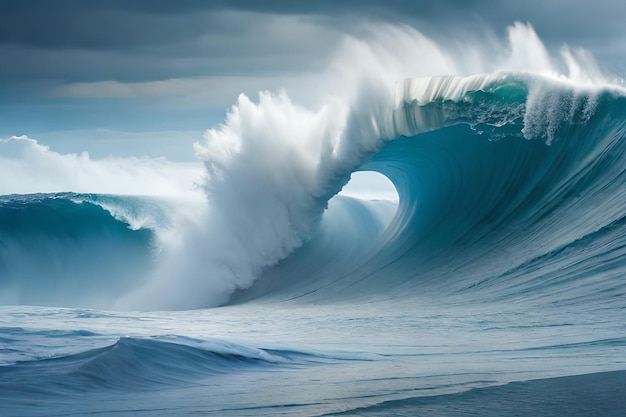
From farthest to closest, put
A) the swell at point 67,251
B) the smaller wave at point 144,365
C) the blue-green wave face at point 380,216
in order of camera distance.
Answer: the swell at point 67,251 < the blue-green wave face at point 380,216 < the smaller wave at point 144,365

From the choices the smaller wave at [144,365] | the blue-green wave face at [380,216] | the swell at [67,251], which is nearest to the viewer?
the smaller wave at [144,365]

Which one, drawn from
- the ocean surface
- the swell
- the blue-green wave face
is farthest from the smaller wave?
the swell

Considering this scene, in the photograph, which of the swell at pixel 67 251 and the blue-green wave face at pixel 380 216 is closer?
the blue-green wave face at pixel 380 216

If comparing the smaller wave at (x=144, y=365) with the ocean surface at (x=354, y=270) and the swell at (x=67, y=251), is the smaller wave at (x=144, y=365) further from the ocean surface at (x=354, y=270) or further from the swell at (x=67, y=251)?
the swell at (x=67, y=251)

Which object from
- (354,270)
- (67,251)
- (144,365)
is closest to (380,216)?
(354,270)

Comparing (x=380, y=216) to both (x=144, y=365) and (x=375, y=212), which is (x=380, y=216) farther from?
(x=144, y=365)

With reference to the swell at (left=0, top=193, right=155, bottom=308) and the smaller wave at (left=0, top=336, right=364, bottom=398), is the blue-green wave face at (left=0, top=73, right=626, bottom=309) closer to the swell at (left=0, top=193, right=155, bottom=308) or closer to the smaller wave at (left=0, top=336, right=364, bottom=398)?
the swell at (left=0, top=193, right=155, bottom=308)

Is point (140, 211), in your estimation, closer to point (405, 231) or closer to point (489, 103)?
point (405, 231)

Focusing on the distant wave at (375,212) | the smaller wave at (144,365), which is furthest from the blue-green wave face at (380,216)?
the smaller wave at (144,365)
